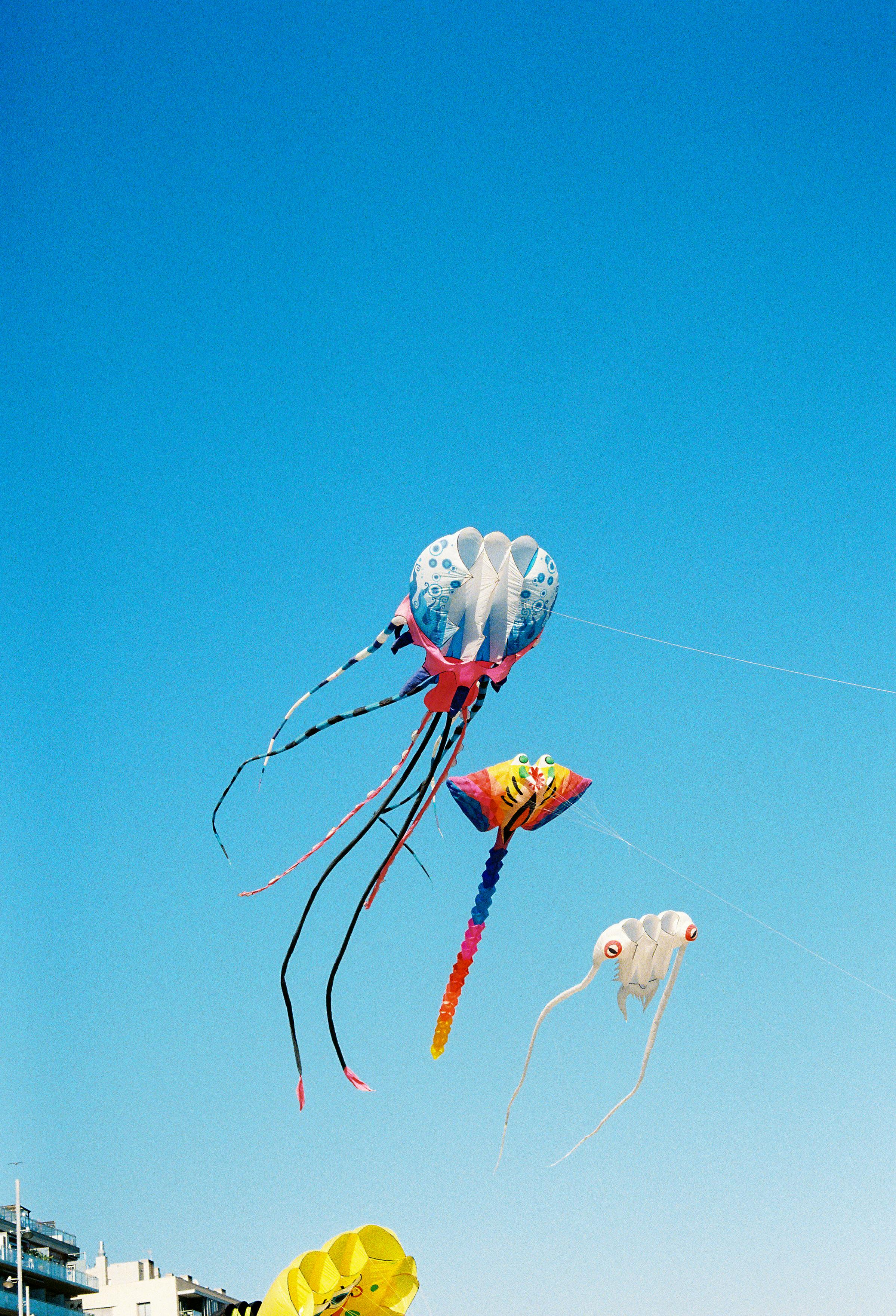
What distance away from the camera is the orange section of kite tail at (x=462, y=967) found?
21.1m

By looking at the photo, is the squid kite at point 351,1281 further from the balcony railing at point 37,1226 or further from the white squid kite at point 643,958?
the balcony railing at point 37,1226

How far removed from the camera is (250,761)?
61.3 ft

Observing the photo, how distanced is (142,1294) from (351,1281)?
49.3m

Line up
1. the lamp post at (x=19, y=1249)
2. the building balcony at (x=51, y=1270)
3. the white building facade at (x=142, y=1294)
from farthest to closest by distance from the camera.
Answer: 1. the white building facade at (x=142, y=1294)
2. the building balcony at (x=51, y=1270)
3. the lamp post at (x=19, y=1249)

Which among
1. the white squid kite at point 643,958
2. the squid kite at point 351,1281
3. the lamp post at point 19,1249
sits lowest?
the squid kite at point 351,1281

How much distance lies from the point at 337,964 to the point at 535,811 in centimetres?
433

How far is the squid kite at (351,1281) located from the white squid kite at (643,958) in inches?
102

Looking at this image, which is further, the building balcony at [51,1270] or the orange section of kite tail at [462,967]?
the building balcony at [51,1270]

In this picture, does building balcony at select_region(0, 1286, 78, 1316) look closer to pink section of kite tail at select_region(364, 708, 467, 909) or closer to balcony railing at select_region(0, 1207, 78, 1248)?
balcony railing at select_region(0, 1207, 78, 1248)

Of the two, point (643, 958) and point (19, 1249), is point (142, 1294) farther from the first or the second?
point (643, 958)

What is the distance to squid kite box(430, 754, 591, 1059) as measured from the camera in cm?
2150

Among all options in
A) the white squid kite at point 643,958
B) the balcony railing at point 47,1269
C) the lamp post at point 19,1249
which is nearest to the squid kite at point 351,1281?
the white squid kite at point 643,958

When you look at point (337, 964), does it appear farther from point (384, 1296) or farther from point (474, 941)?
point (384, 1296)

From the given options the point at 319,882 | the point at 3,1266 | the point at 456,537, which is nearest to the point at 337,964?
the point at 319,882
